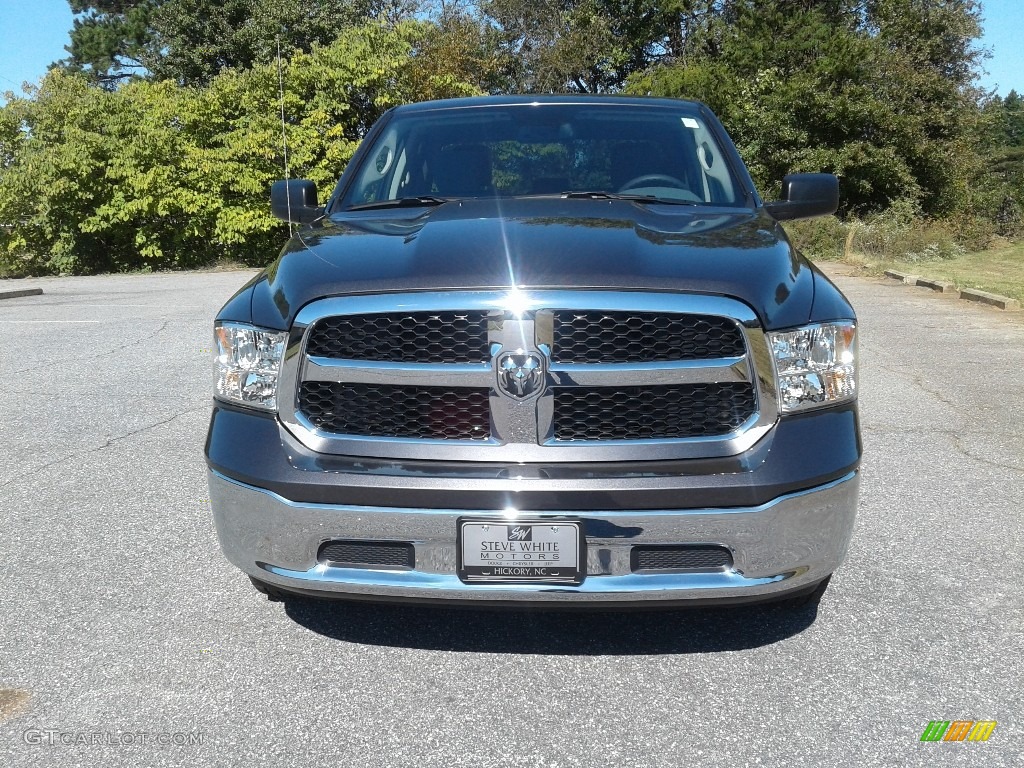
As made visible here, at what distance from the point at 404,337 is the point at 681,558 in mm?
957

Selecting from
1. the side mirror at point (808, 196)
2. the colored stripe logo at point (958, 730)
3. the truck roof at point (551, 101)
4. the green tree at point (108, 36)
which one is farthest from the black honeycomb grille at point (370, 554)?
the green tree at point (108, 36)

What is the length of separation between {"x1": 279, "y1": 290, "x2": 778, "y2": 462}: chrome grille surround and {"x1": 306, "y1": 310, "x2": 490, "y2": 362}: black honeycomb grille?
23 millimetres

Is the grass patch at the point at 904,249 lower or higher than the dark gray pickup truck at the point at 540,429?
lower

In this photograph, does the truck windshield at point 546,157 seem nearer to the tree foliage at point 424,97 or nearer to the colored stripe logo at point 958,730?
the colored stripe logo at point 958,730

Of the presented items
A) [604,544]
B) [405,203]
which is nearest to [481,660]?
[604,544]

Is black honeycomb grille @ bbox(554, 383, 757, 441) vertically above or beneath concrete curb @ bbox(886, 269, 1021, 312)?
above

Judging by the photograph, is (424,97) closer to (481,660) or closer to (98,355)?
(98,355)

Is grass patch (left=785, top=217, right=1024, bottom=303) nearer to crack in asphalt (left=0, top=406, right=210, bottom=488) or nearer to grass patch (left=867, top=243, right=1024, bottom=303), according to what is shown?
grass patch (left=867, top=243, right=1024, bottom=303)

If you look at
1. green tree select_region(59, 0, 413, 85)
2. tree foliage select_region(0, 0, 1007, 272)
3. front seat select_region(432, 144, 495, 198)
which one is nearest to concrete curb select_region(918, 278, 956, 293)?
tree foliage select_region(0, 0, 1007, 272)

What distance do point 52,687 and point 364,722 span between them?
0.94 meters

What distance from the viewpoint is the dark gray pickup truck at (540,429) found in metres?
2.59

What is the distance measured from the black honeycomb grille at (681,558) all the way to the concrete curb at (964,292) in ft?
36.2

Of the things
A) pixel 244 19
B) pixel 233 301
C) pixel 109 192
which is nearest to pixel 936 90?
pixel 109 192

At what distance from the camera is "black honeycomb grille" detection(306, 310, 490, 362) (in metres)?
2.65
